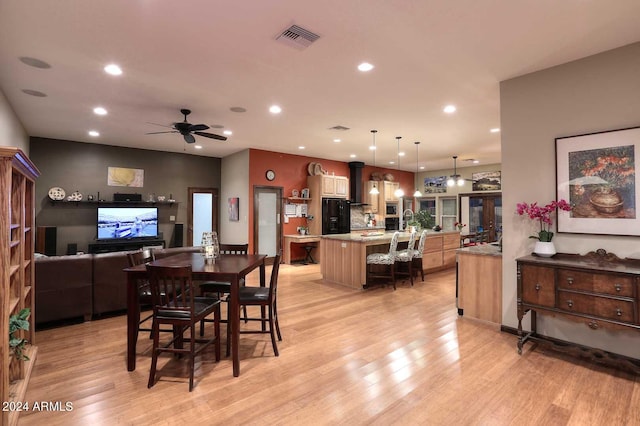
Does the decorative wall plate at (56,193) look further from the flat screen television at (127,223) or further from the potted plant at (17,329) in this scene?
the potted plant at (17,329)

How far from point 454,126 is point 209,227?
6555 millimetres

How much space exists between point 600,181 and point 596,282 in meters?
0.99

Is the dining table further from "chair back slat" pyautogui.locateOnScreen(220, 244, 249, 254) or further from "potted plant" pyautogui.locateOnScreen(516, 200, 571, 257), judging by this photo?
"potted plant" pyautogui.locateOnScreen(516, 200, 571, 257)

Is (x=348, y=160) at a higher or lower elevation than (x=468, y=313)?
higher

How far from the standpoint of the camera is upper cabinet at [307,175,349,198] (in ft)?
26.7

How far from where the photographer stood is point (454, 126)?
554 centimetres

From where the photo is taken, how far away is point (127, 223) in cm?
723

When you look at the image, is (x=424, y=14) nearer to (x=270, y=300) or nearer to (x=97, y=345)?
(x=270, y=300)

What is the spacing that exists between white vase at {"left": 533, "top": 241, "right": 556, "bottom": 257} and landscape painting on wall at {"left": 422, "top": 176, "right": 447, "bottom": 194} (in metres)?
8.31

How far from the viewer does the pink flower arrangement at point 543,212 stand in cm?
306

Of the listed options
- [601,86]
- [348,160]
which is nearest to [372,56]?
[601,86]

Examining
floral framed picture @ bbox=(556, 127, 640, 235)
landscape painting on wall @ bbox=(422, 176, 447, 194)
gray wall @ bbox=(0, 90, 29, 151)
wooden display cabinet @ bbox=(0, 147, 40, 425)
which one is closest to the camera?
wooden display cabinet @ bbox=(0, 147, 40, 425)

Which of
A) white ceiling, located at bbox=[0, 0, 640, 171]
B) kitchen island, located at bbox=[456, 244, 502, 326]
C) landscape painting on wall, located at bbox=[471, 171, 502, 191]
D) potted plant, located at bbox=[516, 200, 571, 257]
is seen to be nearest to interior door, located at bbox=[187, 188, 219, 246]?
white ceiling, located at bbox=[0, 0, 640, 171]

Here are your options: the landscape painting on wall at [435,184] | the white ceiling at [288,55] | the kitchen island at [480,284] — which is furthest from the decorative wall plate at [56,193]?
the landscape painting on wall at [435,184]
